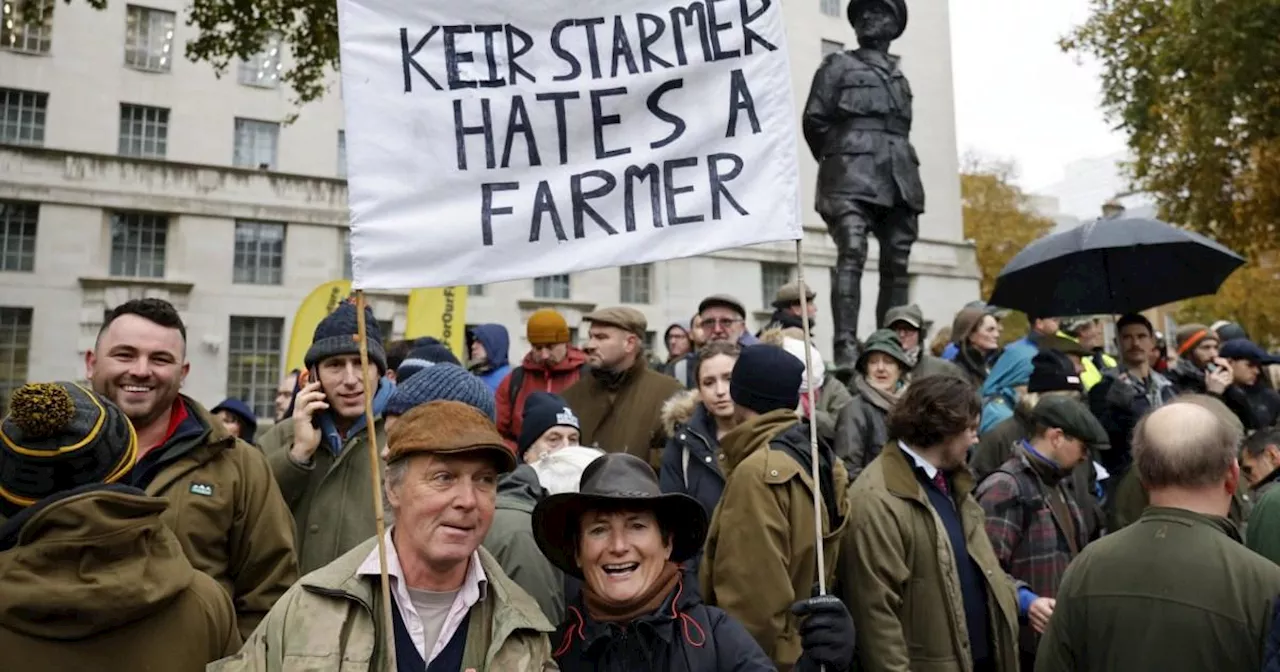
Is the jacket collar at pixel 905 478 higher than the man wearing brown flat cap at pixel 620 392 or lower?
lower

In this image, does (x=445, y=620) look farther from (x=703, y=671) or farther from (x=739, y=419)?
(x=739, y=419)

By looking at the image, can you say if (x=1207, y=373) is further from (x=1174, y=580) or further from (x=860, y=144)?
(x=1174, y=580)

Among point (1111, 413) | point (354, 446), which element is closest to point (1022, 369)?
point (1111, 413)

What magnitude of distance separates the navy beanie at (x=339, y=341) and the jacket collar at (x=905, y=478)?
2.20 metres

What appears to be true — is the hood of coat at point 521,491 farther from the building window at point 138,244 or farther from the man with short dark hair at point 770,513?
the building window at point 138,244

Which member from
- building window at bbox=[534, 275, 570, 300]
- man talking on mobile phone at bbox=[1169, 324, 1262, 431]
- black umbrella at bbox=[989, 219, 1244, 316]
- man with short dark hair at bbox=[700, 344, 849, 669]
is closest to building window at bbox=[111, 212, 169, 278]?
building window at bbox=[534, 275, 570, 300]

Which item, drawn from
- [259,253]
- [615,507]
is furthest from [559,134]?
[259,253]

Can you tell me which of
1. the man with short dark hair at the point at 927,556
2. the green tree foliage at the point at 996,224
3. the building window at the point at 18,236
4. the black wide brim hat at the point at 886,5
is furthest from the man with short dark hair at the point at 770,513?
the green tree foliage at the point at 996,224

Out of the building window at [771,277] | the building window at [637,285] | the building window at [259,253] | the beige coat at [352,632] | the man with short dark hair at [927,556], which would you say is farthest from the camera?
the building window at [771,277]

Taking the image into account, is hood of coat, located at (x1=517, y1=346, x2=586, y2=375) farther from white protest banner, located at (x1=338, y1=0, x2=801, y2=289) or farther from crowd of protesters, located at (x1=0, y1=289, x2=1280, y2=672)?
white protest banner, located at (x1=338, y1=0, x2=801, y2=289)

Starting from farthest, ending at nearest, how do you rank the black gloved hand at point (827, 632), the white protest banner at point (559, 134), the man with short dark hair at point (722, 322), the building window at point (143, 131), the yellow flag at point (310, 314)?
the building window at point (143, 131)
the yellow flag at point (310, 314)
the man with short dark hair at point (722, 322)
the white protest banner at point (559, 134)
the black gloved hand at point (827, 632)

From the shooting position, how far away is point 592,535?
277cm

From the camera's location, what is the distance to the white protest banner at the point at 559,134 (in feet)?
10.3

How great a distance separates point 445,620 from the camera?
2.55 meters
